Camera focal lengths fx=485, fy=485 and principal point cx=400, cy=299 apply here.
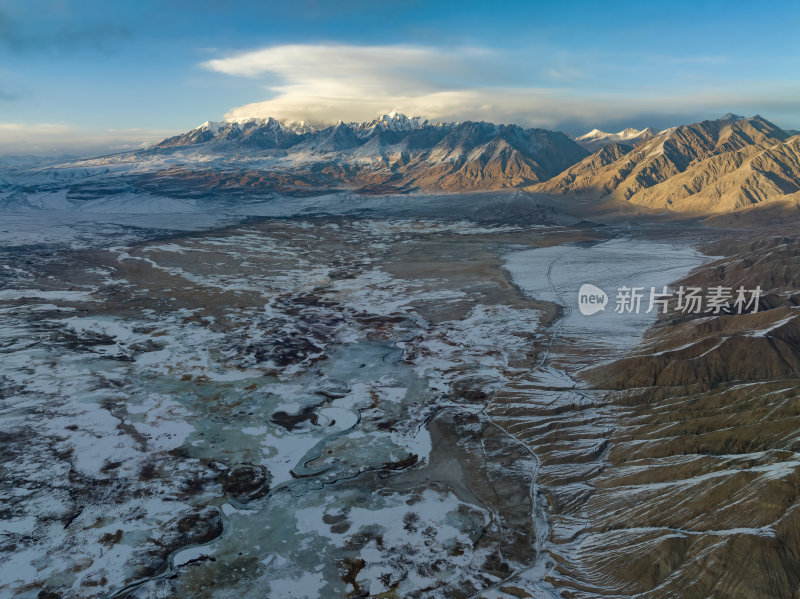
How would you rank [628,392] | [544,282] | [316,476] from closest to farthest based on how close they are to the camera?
[316,476]
[628,392]
[544,282]

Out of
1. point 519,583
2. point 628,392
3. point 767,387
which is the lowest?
point 519,583

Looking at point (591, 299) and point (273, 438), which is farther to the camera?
point (591, 299)

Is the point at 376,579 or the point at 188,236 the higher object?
the point at 188,236

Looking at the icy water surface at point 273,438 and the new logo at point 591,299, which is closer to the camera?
the icy water surface at point 273,438

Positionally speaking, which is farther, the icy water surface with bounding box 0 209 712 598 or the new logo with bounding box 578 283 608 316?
the new logo with bounding box 578 283 608 316

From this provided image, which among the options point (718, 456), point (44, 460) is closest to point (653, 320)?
point (718, 456)

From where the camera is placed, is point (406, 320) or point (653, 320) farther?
point (406, 320)

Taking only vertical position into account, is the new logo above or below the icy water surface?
above

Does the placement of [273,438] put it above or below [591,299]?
below

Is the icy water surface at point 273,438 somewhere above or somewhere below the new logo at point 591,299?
below

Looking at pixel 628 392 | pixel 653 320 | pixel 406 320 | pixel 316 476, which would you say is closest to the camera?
pixel 316 476

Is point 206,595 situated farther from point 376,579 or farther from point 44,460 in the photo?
point 44,460
